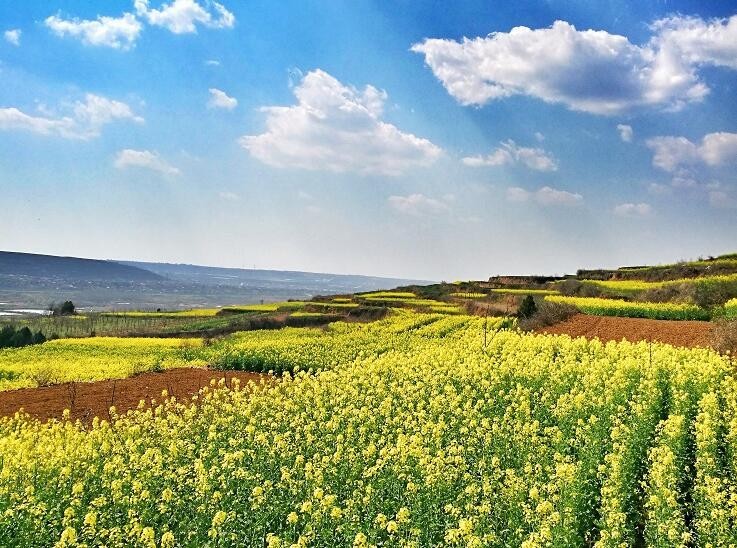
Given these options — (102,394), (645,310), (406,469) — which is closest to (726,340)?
(645,310)

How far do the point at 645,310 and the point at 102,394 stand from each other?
33.7 metres

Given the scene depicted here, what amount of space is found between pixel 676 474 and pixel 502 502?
4833 millimetres

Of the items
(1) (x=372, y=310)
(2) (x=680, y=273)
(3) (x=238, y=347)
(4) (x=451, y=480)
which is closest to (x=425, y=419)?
(4) (x=451, y=480)

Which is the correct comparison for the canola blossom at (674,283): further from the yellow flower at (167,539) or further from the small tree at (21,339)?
the yellow flower at (167,539)

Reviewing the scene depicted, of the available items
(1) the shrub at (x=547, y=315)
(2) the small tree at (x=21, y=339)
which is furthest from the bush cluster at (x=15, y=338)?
(1) the shrub at (x=547, y=315)

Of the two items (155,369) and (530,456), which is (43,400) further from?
(530,456)

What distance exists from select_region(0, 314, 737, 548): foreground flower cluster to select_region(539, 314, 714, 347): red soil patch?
10279mm

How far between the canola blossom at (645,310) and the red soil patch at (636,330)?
2.36 m

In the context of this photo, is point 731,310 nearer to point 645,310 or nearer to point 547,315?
point 645,310

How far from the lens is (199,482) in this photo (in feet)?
32.0

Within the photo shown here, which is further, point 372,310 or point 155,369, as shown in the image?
point 372,310

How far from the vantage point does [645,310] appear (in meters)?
42.2

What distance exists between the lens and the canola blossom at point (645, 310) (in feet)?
133

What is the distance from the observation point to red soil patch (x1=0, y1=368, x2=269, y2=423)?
2208 cm
